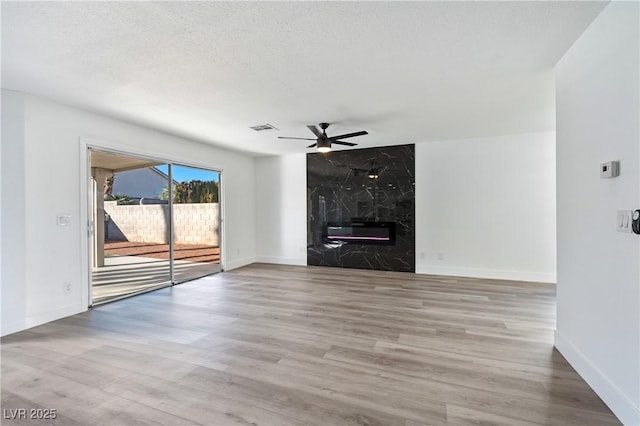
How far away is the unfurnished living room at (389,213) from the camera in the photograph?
5.68 feet

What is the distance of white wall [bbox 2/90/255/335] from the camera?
2.89m

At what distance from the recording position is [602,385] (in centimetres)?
179

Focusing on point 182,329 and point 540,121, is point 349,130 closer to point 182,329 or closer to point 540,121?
point 540,121

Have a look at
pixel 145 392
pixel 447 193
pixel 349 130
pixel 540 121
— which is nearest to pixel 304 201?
pixel 349 130

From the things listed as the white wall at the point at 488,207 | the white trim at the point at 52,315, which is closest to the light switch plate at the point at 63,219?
the white trim at the point at 52,315

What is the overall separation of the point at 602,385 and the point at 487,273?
11.4ft

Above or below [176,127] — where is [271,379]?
below

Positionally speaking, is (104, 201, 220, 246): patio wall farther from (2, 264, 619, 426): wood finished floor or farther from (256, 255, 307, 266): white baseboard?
(2, 264, 619, 426): wood finished floor

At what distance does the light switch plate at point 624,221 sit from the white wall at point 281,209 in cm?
522

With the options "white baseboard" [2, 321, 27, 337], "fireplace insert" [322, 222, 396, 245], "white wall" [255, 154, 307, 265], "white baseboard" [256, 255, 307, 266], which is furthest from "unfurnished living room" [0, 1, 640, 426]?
"white wall" [255, 154, 307, 265]

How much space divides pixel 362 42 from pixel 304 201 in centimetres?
452

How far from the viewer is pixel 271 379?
2041 mm

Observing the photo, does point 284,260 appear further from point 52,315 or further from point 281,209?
point 52,315

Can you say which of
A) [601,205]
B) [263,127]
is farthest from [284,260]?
[601,205]
